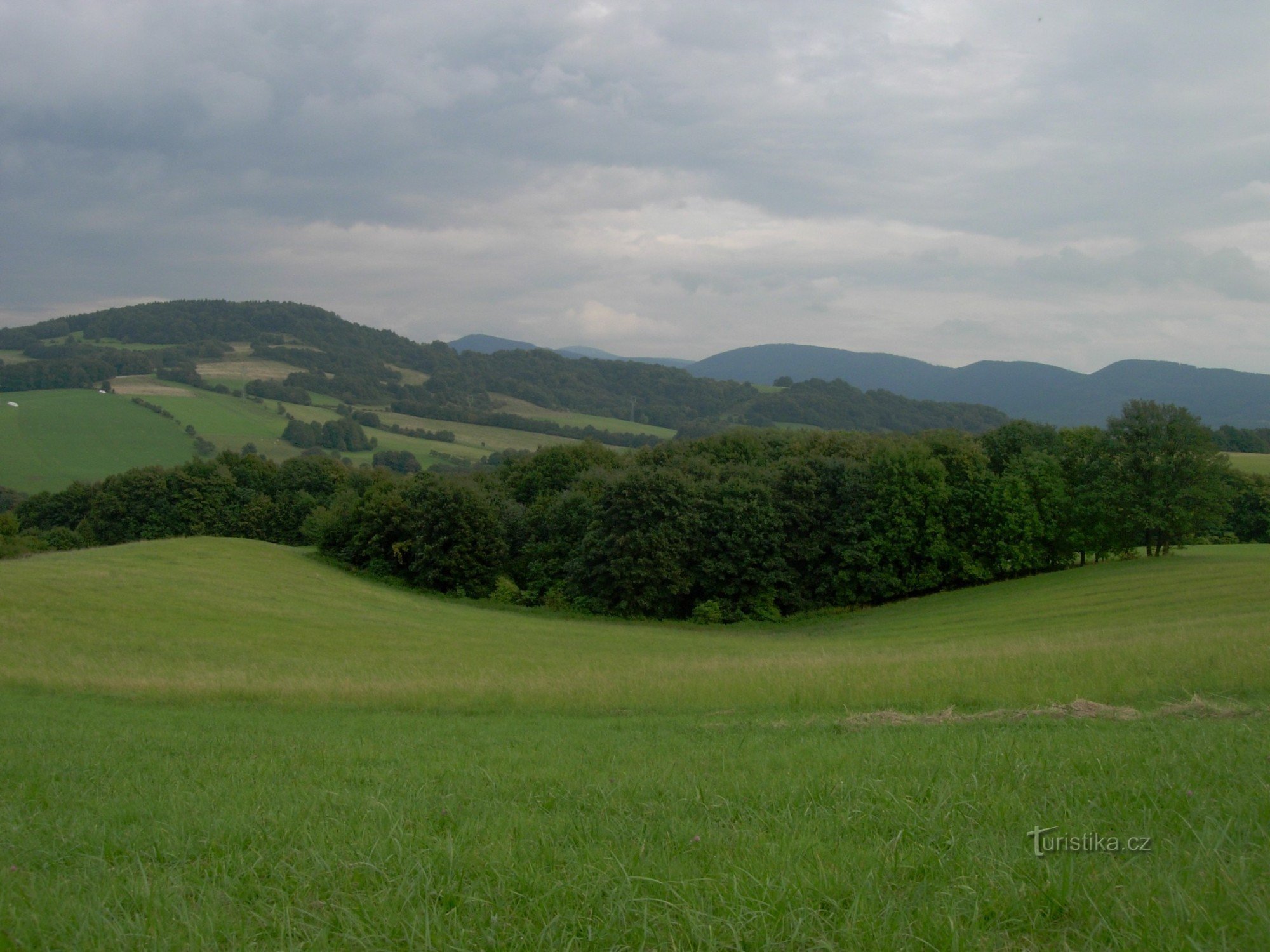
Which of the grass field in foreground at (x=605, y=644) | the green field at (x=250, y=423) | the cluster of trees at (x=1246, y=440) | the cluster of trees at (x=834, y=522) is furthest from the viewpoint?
the green field at (x=250, y=423)

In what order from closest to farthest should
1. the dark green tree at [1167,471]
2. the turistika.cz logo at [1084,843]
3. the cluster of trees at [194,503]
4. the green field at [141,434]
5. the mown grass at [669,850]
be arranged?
the mown grass at [669,850] < the turistika.cz logo at [1084,843] < the dark green tree at [1167,471] < the cluster of trees at [194,503] < the green field at [141,434]

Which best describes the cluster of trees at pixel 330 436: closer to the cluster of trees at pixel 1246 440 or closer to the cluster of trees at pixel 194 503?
the cluster of trees at pixel 194 503

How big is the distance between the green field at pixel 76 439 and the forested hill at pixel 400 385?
67.1 ft

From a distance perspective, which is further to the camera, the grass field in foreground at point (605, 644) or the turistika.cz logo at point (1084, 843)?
the grass field in foreground at point (605, 644)

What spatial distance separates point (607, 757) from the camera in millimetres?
9188

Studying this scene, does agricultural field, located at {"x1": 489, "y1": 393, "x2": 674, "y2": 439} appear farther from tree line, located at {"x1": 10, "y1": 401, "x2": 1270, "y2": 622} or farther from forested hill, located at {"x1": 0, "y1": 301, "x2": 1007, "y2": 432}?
tree line, located at {"x1": 10, "y1": 401, "x2": 1270, "y2": 622}

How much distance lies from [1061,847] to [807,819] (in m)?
1.55

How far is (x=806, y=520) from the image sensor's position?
185ft

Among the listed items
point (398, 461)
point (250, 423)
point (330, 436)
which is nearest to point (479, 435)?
point (330, 436)

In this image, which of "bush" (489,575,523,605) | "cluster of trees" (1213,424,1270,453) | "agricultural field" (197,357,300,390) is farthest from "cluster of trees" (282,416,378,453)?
"cluster of trees" (1213,424,1270,453)

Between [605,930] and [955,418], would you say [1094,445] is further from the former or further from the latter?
[955,418]

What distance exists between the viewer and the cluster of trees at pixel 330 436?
125188mm

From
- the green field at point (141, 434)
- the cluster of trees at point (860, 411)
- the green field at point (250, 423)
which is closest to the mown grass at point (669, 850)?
the green field at point (141, 434)

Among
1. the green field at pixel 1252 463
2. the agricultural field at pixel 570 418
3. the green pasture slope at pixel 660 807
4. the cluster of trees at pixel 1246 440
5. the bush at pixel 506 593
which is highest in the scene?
the agricultural field at pixel 570 418
